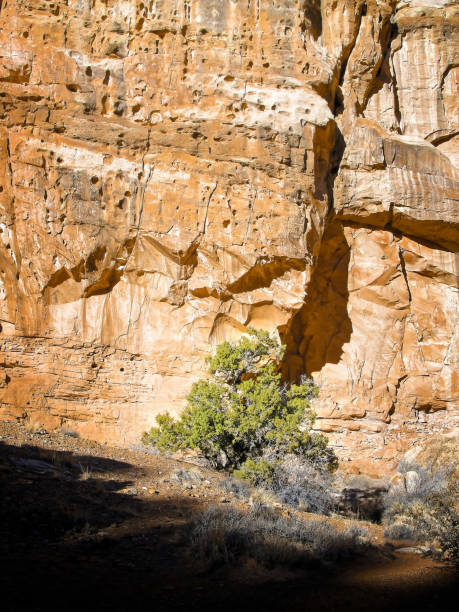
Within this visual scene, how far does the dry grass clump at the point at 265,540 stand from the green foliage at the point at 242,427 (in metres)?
2.80

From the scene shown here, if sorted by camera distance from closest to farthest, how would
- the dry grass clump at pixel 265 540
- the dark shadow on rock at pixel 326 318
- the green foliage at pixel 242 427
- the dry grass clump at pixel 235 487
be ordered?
the dry grass clump at pixel 265 540
the dry grass clump at pixel 235 487
the green foliage at pixel 242 427
the dark shadow on rock at pixel 326 318

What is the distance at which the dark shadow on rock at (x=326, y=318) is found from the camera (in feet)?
50.3

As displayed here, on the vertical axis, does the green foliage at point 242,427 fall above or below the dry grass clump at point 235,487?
above

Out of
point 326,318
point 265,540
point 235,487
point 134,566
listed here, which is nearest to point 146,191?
point 326,318

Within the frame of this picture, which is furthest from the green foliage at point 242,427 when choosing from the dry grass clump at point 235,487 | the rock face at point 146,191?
the rock face at point 146,191

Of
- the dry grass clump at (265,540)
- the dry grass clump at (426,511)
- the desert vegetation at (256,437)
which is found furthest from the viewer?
the desert vegetation at (256,437)

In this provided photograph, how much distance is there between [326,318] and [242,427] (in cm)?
679

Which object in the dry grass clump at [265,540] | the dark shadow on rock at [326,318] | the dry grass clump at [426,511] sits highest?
the dark shadow on rock at [326,318]

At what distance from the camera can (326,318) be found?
15484mm

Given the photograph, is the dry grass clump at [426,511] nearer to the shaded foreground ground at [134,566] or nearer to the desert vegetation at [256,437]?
the shaded foreground ground at [134,566]

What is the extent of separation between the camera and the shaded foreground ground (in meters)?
3.96

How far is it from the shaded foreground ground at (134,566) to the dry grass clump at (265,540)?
13 centimetres

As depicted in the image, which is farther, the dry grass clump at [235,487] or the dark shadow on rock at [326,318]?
the dark shadow on rock at [326,318]

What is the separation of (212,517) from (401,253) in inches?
474
